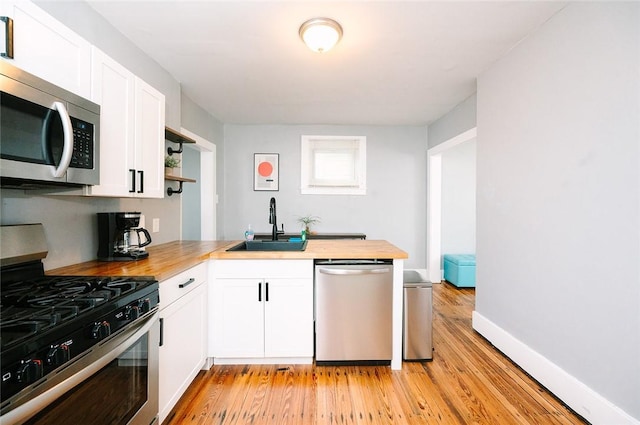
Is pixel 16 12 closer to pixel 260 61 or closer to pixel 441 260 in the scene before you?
pixel 260 61

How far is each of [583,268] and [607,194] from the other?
46 centimetres

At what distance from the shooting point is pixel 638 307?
1.49 meters

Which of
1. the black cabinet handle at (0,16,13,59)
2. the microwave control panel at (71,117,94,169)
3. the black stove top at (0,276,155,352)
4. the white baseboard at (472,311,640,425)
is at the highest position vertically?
the black cabinet handle at (0,16,13,59)

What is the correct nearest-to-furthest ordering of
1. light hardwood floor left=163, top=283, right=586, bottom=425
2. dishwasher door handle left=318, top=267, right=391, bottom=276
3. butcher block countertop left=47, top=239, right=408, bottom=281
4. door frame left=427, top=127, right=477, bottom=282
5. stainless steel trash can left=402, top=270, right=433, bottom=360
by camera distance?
butcher block countertop left=47, top=239, right=408, bottom=281 < light hardwood floor left=163, top=283, right=586, bottom=425 < dishwasher door handle left=318, top=267, right=391, bottom=276 < stainless steel trash can left=402, top=270, right=433, bottom=360 < door frame left=427, top=127, right=477, bottom=282

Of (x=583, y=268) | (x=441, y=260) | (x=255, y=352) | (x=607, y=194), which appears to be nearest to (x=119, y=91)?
(x=255, y=352)

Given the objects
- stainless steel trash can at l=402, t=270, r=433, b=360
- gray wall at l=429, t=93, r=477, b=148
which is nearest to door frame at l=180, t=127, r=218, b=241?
stainless steel trash can at l=402, t=270, r=433, b=360

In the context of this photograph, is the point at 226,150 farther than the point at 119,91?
Yes

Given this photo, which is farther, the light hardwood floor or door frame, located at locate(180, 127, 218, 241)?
door frame, located at locate(180, 127, 218, 241)

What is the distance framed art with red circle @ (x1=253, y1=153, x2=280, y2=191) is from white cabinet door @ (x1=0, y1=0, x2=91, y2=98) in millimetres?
3421

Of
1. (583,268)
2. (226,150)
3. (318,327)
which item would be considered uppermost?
(226,150)

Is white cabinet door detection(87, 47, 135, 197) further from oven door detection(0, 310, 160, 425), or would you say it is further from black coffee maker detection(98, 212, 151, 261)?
oven door detection(0, 310, 160, 425)

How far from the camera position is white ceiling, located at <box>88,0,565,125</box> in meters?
1.98

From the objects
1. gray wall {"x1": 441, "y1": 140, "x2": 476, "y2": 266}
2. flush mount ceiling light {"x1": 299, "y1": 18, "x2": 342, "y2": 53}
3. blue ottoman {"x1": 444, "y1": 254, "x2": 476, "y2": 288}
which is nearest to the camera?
flush mount ceiling light {"x1": 299, "y1": 18, "x2": 342, "y2": 53}

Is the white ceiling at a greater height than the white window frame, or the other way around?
the white ceiling
